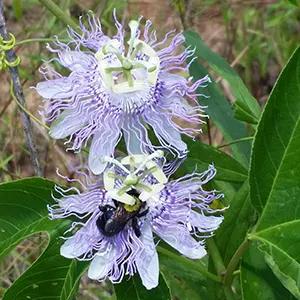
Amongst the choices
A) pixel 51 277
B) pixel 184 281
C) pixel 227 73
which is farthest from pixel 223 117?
pixel 51 277

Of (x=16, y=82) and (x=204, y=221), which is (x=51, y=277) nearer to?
(x=204, y=221)

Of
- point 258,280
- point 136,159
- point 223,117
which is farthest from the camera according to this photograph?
point 223,117

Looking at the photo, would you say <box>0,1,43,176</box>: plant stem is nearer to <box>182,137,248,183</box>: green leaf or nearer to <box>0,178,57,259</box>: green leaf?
<box>0,178,57,259</box>: green leaf

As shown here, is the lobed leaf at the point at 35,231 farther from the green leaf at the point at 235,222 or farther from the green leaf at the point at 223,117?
the green leaf at the point at 223,117

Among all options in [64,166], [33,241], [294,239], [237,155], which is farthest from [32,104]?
[294,239]

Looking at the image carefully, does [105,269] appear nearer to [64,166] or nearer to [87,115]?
[87,115]

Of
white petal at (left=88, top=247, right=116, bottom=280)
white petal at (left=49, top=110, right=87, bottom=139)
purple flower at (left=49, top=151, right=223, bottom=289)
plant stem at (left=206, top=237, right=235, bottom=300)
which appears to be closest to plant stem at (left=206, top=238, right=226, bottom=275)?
plant stem at (left=206, top=237, right=235, bottom=300)
